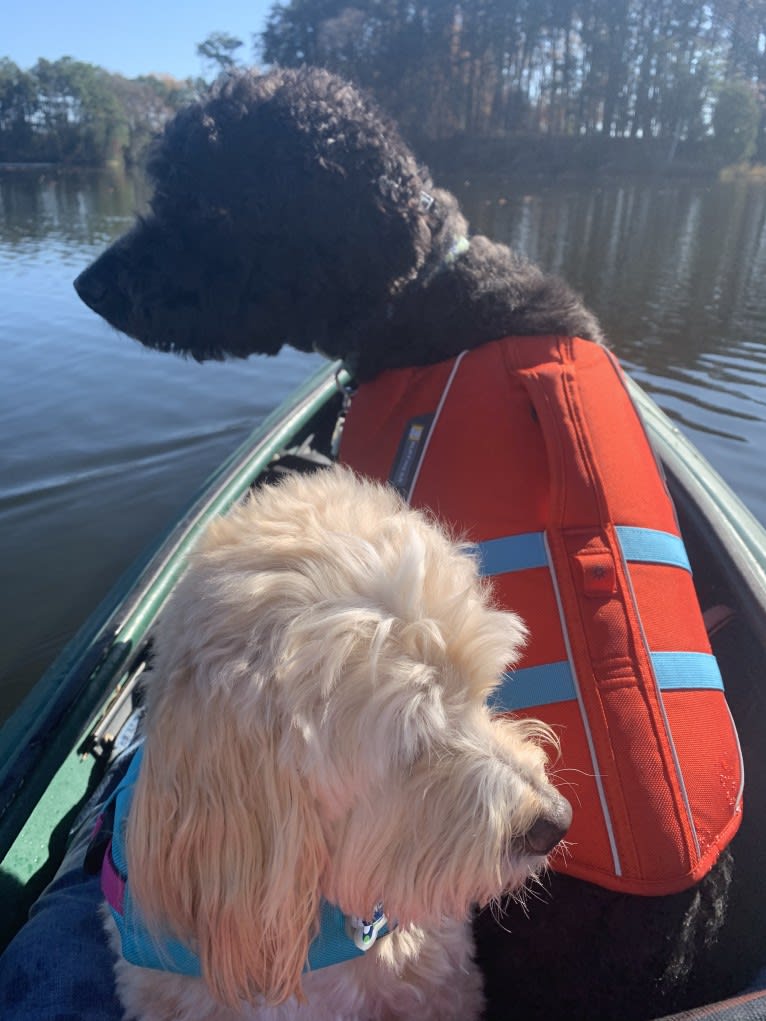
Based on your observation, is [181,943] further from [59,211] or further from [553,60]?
[553,60]

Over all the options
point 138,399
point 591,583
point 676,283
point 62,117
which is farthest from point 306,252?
point 62,117

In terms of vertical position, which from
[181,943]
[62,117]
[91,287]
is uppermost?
[62,117]

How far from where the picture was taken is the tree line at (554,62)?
48688 mm

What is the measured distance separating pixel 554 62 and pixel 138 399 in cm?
6479

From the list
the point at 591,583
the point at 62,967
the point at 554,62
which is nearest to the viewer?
the point at 62,967

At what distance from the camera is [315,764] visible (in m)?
1.13

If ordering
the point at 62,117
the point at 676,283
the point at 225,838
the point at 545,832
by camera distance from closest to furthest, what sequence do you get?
the point at 225,838, the point at 545,832, the point at 676,283, the point at 62,117

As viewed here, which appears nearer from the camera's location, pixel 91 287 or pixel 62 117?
pixel 91 287

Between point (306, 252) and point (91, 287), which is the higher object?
point (306, 252)

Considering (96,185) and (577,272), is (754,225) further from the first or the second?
(96,185)

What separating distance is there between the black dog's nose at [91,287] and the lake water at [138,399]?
1830 mm

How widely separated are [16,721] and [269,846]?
161 cm

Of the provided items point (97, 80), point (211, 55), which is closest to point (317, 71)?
point (211, 55)

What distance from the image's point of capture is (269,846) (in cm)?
114
